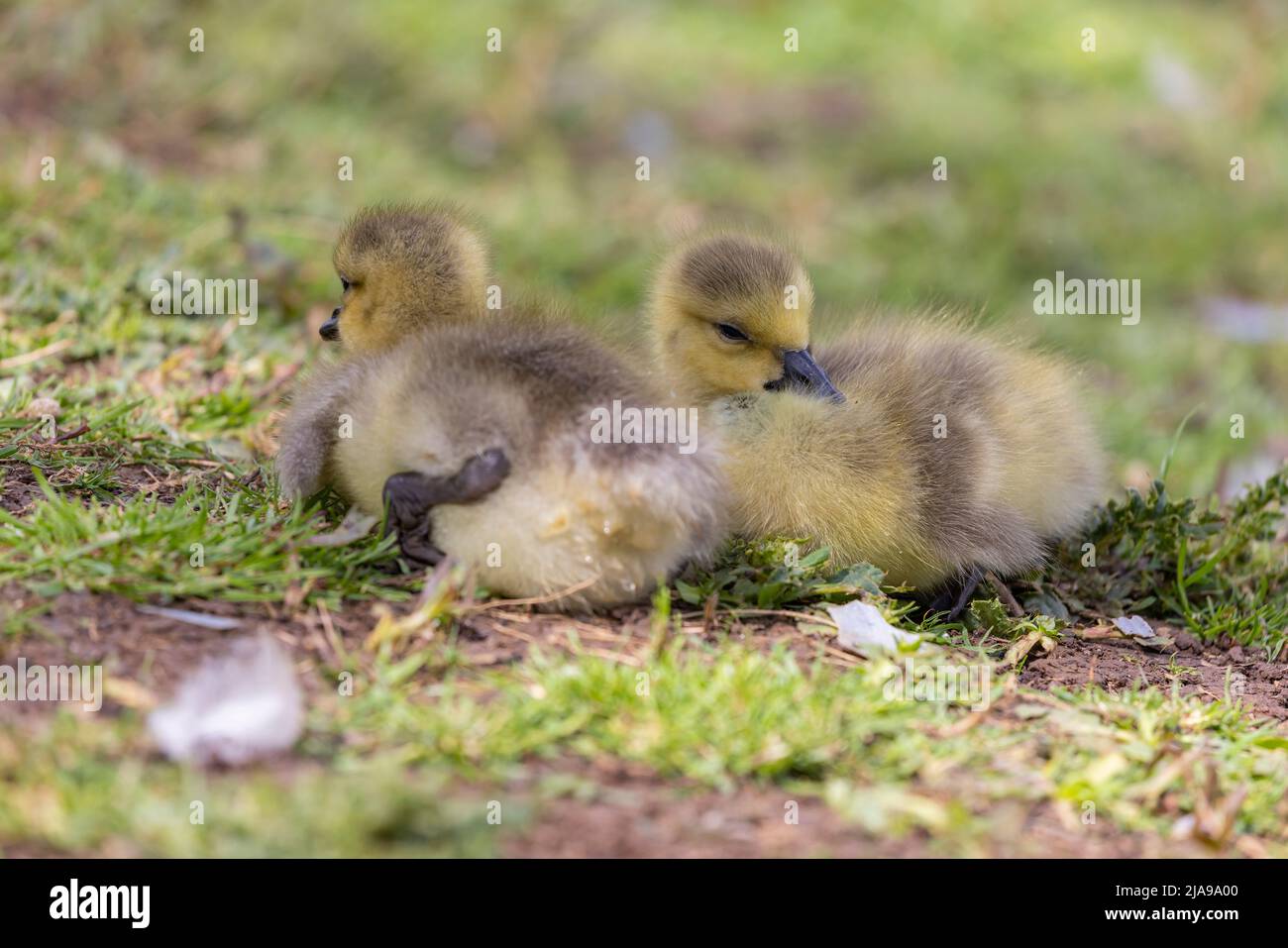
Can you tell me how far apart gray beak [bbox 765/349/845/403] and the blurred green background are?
41cm

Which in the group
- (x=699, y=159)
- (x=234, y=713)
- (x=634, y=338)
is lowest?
(x=234, y=713)

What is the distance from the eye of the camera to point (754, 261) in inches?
147

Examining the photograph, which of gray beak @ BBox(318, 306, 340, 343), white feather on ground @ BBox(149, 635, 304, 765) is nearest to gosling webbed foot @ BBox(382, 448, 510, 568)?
white feather on ground @ BBox(149, 635, 304, 765)

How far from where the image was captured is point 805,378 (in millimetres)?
3697

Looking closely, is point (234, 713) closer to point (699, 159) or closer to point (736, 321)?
point (736, 321)

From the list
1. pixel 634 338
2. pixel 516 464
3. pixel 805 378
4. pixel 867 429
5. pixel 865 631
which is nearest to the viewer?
pixel 516 464

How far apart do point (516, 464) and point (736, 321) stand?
0.95m

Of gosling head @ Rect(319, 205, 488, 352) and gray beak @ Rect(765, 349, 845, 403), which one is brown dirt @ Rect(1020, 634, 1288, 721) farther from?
gosling head @ Rect(319, 205, 488, 352)

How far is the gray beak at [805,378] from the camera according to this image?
12.0 feet

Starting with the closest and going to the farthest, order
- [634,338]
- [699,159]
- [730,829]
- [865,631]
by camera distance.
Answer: [730,829] < [865,631] < [634,338] < [699,159]

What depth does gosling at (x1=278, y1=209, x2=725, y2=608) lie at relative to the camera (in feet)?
9.88

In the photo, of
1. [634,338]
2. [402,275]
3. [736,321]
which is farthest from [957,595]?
[402,275]
